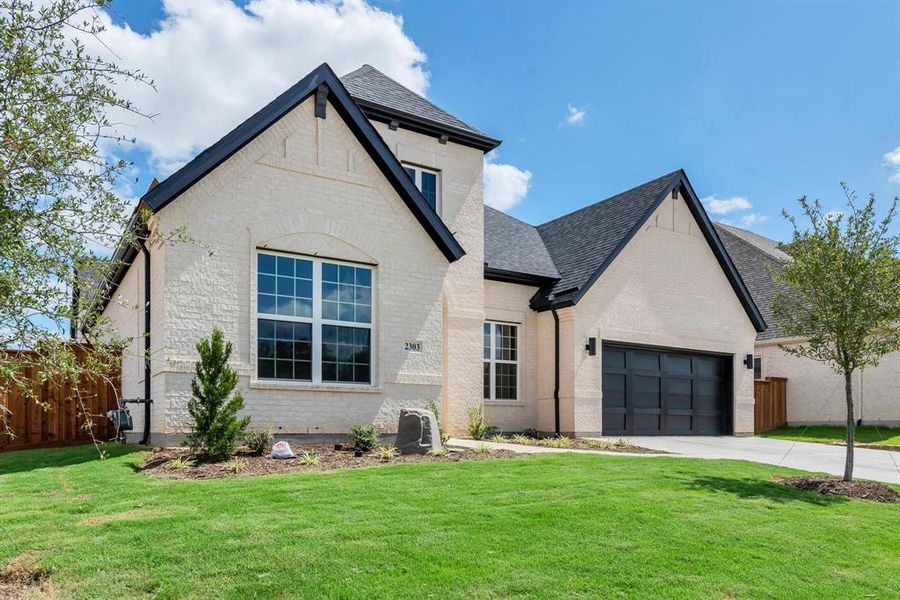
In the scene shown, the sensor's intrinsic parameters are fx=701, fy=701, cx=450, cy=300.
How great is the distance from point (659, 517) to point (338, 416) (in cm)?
702

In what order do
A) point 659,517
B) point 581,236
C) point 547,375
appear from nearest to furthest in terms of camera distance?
point 659,517
point 547,375
point 581,236

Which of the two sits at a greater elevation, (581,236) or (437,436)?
(581,236)

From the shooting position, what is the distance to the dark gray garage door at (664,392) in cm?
1848

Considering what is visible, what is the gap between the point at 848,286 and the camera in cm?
1023

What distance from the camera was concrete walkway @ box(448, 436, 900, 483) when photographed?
41.9 feet

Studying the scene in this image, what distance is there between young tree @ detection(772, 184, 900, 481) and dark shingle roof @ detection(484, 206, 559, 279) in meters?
8.39

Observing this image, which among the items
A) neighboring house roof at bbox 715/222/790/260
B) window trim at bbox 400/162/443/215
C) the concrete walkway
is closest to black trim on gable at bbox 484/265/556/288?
window trim at bbox 400/162/443/215

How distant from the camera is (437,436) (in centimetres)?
1191

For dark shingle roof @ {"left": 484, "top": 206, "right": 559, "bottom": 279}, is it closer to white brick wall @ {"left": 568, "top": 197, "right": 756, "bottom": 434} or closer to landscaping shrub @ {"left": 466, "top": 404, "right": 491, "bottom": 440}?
white brick wall @ {"left": 568, "top": 197, "right": 756, "bottom": 434}

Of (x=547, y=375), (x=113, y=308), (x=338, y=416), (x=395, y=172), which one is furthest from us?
(x=547, y=375)

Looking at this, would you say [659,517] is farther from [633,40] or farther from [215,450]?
[633,40]

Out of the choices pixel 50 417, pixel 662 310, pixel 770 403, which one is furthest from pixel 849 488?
pixel 770 403

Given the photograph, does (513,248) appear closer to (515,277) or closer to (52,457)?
(515,277)

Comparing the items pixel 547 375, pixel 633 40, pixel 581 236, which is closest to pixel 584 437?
pixel 547 375
